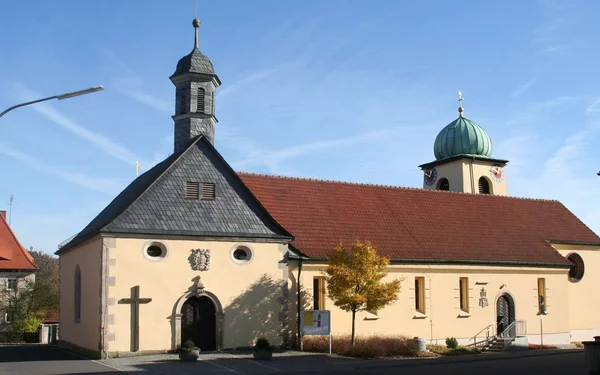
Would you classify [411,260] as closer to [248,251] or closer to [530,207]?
[248,251]

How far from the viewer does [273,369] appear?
72.1 ft

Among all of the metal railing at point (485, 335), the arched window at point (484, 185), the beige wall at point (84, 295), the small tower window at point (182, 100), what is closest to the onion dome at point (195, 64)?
the small tower window at point (182, 100)

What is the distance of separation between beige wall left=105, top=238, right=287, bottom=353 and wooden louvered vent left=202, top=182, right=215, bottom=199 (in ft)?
6.59

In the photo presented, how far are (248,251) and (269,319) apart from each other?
2.81 meters

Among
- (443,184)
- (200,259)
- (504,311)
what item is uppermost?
(443,184)

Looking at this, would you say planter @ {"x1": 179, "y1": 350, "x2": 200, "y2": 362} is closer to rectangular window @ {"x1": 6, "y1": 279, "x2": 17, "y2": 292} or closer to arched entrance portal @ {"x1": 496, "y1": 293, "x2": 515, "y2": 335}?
arched entrance portal @ {"x1": 496, "y1": 293, "x2": 515, "y2": 335}

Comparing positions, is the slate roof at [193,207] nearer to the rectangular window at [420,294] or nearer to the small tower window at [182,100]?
the small tower window at [182,100]

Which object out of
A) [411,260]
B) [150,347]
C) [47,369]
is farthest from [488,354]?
[47,369]

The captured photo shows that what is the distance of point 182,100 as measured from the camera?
3011 cm

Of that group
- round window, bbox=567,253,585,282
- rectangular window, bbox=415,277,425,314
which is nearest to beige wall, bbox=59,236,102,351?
rectangular window, bbox=415,277,425,314

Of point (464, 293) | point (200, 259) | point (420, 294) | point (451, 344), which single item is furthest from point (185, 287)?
point (464, 293)

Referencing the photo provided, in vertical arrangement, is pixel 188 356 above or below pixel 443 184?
below

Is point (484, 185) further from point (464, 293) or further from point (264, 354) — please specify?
point (264, 354)

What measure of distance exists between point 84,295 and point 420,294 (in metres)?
14.8
